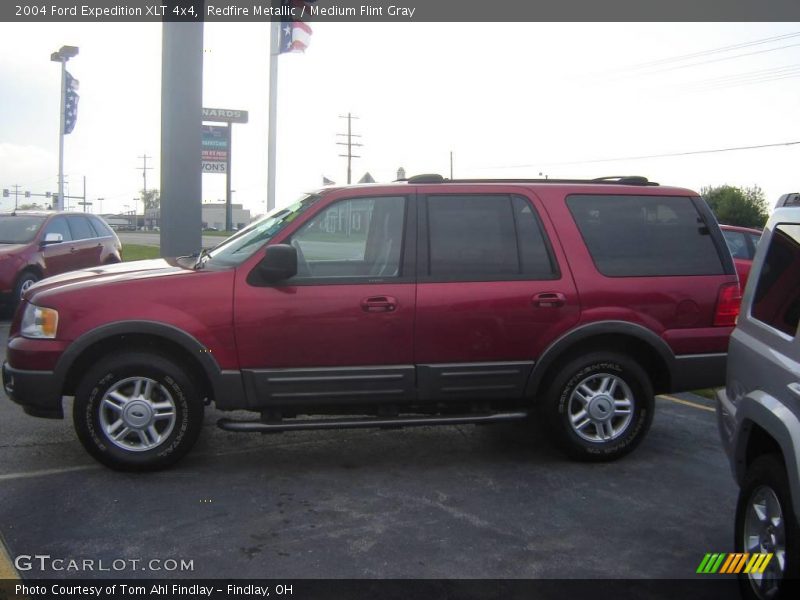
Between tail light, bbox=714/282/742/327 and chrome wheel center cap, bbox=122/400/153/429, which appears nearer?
chrome wheel center cap, bbox=122/400/153/429

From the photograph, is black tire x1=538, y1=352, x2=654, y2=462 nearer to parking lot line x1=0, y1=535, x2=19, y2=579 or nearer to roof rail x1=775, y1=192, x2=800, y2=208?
roof rail x1=775, y1=192, x2=800, y2=208

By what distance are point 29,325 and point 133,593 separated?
2.24m

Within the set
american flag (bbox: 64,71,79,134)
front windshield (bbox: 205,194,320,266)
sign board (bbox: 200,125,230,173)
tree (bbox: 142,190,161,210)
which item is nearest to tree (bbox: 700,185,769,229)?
sign board (bbox: 200,125,230,173)

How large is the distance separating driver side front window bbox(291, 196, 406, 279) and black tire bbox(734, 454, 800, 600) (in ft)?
8.52

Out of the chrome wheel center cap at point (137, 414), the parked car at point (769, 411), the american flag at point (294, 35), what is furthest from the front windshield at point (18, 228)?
the parked car at point (769, 411)

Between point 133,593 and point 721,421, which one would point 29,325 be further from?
point 721,421

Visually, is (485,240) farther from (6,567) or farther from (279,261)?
(6,567)

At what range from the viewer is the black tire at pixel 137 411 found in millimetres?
4770

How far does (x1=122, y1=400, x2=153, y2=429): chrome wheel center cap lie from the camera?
189 inches

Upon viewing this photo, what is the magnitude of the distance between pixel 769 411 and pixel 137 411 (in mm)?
3652

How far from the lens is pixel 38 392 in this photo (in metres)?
4.77

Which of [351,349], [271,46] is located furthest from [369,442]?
[271,46]

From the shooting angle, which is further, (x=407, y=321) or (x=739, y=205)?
(x=739, y=205)

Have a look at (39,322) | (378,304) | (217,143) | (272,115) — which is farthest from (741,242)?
(217,143)
